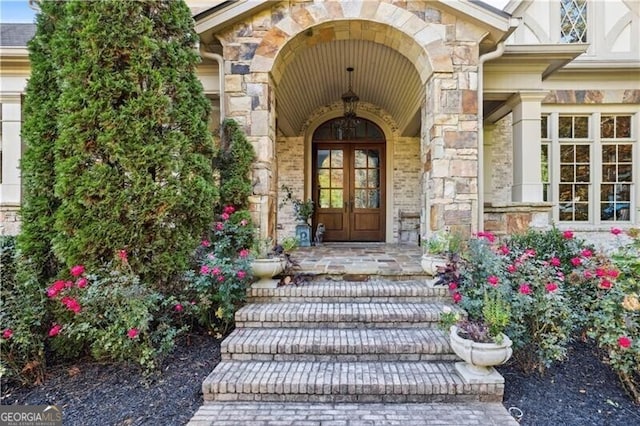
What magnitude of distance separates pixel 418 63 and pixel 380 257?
2.55 m

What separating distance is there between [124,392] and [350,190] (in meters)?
5.56

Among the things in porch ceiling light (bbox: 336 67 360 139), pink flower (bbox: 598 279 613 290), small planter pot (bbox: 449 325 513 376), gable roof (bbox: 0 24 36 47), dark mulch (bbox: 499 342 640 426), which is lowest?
dark mulch (bbox: 499 342 640 426)

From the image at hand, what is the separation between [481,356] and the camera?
2.22 m

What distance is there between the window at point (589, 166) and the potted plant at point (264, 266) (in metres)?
5.76

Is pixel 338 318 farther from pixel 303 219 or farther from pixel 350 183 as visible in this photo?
pixel 350 183

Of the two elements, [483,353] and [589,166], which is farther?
[589,166]

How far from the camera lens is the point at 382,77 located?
5.55m

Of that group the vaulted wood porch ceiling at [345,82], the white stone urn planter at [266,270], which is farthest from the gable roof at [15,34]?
the white stone urn planter at [266,270]

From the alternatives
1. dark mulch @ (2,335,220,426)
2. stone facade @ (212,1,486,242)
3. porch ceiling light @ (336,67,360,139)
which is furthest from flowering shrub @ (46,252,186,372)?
porch ceiling light @ (336,67,360,139)

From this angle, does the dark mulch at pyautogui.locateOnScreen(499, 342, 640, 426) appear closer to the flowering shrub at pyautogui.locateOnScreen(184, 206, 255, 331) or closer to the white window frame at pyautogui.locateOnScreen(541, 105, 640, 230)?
the flowering shrub at pyautogui.locateOnScreen(184, 206, 255, 331)

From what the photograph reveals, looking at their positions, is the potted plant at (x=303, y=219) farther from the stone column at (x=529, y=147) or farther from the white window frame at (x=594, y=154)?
the white window frame at (x=594, y=154)

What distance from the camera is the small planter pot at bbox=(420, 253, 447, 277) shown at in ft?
10.9

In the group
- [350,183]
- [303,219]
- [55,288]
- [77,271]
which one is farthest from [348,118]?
A: [55,288]

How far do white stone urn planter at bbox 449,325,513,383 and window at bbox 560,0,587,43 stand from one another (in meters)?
7.15
